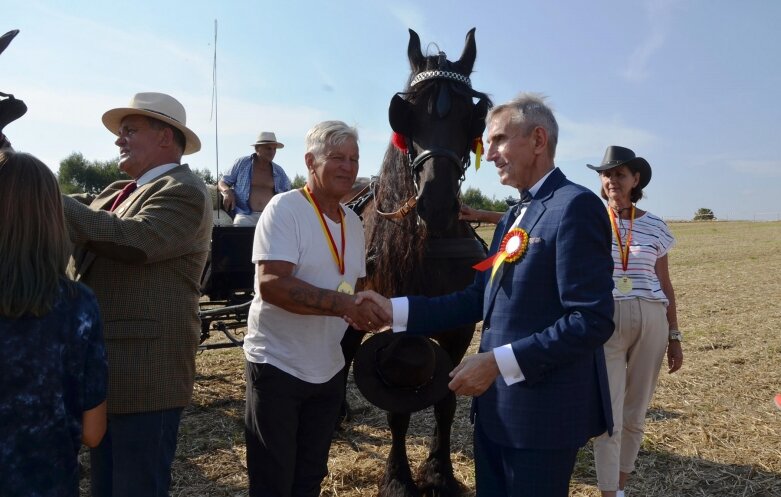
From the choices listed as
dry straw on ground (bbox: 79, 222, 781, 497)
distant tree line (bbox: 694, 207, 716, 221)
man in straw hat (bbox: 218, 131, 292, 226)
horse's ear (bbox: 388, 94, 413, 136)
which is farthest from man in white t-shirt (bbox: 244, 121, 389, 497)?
distant tree line (bbox: 694, 207, 716, 221)

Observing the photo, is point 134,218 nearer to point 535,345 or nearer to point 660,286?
point 535,345

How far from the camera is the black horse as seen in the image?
3.32 metres

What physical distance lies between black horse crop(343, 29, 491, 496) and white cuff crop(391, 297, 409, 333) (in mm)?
860

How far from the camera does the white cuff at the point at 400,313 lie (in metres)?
2.32

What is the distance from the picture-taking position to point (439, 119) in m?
3.32

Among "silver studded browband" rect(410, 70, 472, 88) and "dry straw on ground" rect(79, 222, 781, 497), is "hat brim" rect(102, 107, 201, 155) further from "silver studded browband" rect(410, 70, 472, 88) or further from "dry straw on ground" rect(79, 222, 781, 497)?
"dry straw on ground" rect(79, 222, 781, 497)

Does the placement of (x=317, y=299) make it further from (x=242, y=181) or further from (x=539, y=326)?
(x=242, y=181)

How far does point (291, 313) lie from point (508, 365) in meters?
0.97

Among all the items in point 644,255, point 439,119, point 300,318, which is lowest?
point 300,318

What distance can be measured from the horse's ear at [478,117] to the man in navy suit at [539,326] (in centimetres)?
139

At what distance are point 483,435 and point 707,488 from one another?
2402mm

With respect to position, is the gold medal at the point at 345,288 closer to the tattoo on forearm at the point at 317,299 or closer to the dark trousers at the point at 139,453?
the tattoo on forearm at the point at 317,299

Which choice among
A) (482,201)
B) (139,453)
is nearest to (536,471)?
(139,453)

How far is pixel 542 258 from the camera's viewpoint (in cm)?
188
